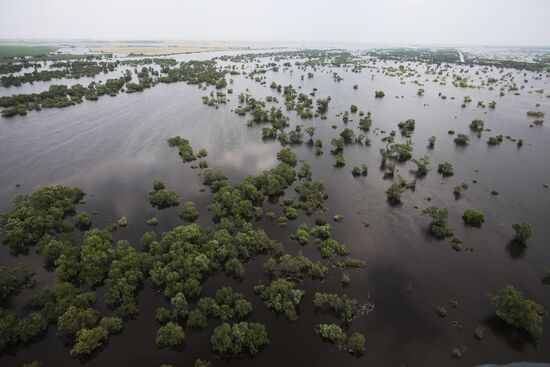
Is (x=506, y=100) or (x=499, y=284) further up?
(x=506, y=100)

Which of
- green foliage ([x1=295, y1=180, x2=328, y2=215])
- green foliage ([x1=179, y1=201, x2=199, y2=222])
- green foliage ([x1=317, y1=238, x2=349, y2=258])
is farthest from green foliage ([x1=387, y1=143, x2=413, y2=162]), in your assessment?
green foliage ([x1=179, y1=201, x2=199, y2=222])

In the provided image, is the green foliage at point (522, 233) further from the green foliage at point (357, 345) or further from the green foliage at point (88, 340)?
the green foliage at point (88, 340)

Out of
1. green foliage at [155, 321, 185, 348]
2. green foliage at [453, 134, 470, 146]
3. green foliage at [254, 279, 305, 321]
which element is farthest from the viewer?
green foliage at [453, 134, 470, 146]

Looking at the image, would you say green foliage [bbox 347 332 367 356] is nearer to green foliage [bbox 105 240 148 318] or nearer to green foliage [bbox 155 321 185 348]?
green foliage [bbox 155 321 185 348]

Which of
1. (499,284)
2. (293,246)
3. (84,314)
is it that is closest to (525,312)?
(499,284)

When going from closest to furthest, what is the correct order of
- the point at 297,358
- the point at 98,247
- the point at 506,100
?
the point at 297,358, the point at 98,247, the point at 506,100

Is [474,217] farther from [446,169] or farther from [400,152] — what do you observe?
[400,152]

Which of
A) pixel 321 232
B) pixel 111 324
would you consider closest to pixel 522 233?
pixel 321 232

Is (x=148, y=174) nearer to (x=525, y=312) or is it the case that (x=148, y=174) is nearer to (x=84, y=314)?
(x=84, y=314)
